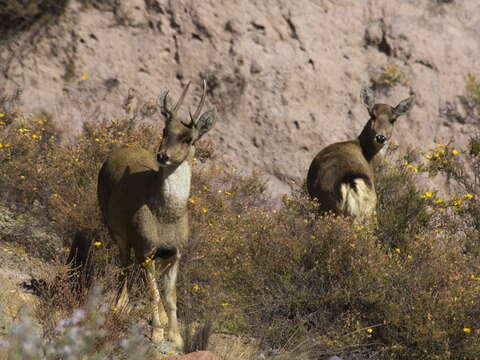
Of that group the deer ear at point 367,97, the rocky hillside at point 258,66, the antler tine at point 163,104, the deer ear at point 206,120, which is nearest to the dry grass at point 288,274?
the deer ear at point 206,120

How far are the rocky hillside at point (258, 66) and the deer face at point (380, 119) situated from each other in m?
2.81

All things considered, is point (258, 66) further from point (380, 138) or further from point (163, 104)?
point (163, 104)

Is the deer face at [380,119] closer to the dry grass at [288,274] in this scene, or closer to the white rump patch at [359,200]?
the dry grass at [288,274]

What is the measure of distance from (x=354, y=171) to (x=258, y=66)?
5201mm

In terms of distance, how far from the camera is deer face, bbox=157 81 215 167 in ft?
21.5

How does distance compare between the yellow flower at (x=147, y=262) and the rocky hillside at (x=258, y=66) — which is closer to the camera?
the yellow flower at (x=147, y=262)

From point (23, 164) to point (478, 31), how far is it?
10.6m

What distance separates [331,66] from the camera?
14.6 m

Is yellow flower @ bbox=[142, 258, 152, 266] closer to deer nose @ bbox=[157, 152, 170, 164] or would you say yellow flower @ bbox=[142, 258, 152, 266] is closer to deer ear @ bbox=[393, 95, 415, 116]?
deer nose @ bbox=[157, 152, 170, 164]

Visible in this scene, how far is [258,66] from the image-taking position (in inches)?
549

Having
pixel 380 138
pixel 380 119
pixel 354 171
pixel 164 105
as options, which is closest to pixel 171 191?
pixel 164 105

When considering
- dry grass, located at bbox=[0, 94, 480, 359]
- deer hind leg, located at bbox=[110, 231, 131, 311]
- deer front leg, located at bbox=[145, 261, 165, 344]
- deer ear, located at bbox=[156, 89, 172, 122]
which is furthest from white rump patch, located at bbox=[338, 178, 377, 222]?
deer front leg, located at bbox=[145, 261, 165, 344]

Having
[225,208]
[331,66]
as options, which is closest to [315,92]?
[331,66]

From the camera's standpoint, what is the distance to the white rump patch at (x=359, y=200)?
9000 mm
